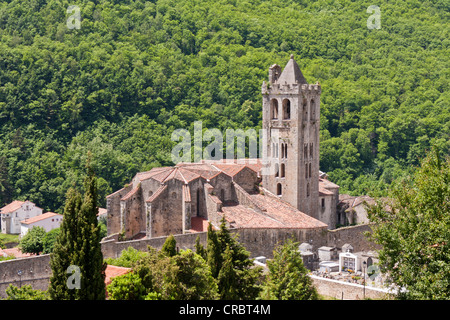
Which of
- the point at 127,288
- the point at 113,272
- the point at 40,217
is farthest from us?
the point at 40,217

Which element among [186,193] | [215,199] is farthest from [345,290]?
[186,193]

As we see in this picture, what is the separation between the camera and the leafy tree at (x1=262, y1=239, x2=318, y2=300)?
1561 inches

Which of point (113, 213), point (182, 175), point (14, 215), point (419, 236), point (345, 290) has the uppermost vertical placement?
point (182, 175)

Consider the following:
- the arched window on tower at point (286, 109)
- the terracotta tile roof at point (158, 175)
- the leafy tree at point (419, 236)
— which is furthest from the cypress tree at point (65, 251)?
the arched window on tower at point (286, 109)

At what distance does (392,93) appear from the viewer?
379 ft

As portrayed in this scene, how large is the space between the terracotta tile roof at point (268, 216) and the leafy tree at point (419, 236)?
1418 cm

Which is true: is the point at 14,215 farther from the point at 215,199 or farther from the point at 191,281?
the point at 191,281

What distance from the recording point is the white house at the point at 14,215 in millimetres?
80875

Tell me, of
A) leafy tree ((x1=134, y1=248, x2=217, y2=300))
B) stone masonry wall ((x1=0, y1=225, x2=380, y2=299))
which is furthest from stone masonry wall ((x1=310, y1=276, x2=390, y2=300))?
leafy tree ((x1=134, y1=248, x2=217, y2=300))

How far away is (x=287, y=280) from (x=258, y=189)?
67.8 ft

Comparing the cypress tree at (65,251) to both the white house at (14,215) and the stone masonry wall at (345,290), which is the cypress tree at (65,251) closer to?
the stone masonry wall at (345,290)

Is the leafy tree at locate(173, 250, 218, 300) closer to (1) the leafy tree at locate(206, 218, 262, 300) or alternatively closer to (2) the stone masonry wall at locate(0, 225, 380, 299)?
Answer: (1) the leafy tree at locate(206, 218, 262, 300)

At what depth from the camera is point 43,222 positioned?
77.3 metres

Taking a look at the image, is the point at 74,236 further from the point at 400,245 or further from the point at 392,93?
the point at 392,93
